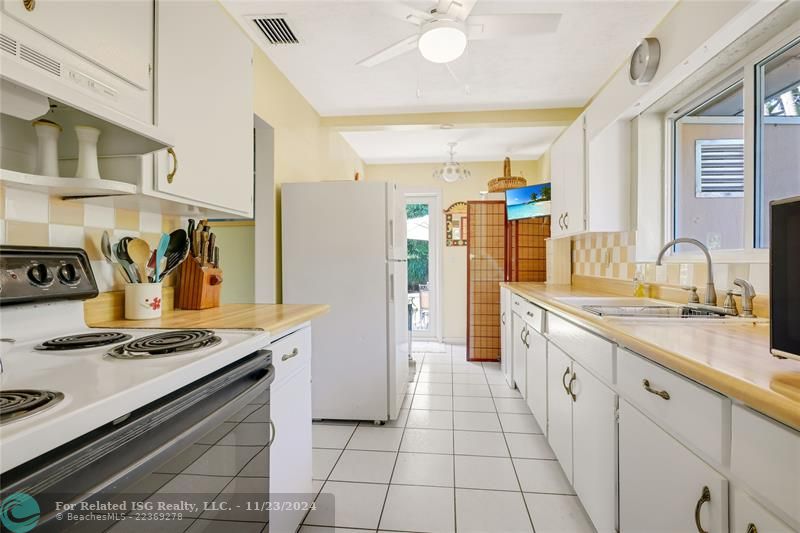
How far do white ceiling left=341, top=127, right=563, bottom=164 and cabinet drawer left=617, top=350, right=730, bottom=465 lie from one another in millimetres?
3014

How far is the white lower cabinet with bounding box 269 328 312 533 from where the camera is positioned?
1282 millimetres

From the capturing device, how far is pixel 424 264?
5.23 m

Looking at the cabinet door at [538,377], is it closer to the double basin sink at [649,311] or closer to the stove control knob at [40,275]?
the double basin sink at [649,311]

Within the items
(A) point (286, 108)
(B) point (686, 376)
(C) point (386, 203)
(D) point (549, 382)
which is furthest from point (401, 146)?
→ (B) point (686, 376)

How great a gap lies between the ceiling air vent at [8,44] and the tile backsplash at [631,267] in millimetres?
2368

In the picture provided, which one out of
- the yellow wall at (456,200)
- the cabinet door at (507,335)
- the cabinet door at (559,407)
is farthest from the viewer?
the yellow wall at (456,200)

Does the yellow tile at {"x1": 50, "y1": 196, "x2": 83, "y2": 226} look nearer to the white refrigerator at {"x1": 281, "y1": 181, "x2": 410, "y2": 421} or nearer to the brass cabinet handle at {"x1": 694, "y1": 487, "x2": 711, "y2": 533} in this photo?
the white refrigerator at {"x1": 281, "y1": 181, "x2": 410, "y2": 421}

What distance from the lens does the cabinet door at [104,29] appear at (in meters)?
0.87

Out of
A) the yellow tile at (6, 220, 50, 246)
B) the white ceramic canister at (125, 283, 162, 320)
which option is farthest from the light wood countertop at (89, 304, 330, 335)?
the yellow tile at (6, 220, 50, 246)

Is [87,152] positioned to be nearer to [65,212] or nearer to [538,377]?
[65,212]

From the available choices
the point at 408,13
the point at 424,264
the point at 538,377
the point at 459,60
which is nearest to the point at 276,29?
the point at 408,13

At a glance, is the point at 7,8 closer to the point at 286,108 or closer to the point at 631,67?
the point at 286,108

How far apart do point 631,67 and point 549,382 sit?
181 centimetres

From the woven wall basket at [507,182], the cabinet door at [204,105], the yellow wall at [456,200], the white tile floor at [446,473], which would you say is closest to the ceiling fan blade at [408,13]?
the cabinet door at [204,105]
